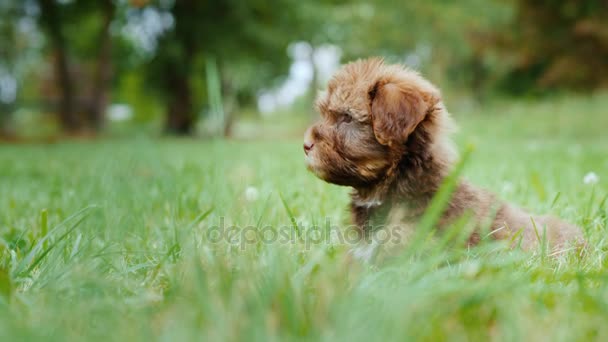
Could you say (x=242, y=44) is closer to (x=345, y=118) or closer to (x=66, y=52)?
(x=66, y=52)

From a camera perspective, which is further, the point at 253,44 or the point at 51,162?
the point at 253,44

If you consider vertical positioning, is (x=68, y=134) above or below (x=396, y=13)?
below

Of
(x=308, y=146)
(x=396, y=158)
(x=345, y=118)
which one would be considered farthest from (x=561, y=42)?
(x=308, y=146)

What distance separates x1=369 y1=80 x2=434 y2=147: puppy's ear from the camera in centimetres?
270

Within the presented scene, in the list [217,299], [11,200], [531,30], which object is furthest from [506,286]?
[531,30]

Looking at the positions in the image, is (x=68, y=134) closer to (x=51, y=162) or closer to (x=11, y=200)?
(x=51, y=162)

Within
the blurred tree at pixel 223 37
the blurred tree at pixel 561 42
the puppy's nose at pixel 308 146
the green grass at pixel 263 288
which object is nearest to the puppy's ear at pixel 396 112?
the puppy's nose at pixel 308 146

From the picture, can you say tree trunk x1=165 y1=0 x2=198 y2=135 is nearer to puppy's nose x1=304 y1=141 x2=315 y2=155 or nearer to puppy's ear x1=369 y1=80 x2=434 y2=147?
puppy's nose x1=304 y1=141 x2=315 y2=155

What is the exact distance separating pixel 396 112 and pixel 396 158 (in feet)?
0.97

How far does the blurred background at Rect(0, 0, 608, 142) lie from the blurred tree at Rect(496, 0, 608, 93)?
0.20 ft

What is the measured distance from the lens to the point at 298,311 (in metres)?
1.38

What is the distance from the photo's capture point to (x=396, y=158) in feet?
9.28

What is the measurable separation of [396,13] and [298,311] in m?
22.0

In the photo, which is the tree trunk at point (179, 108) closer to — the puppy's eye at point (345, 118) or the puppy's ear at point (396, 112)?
the puppy's eye at point (345, 118)
